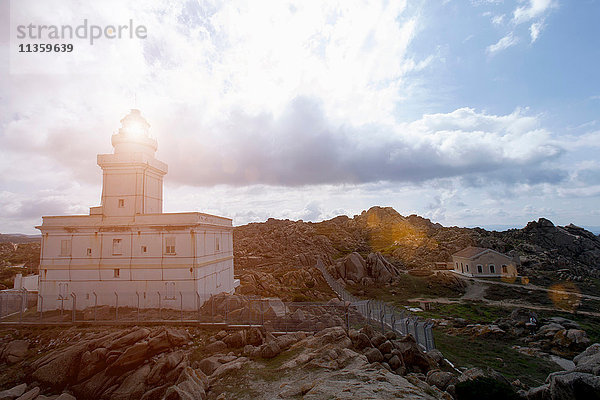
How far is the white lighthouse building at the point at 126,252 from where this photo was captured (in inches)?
1029

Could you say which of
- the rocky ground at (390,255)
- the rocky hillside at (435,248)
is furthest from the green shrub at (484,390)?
the rocky hillside at (435,248)

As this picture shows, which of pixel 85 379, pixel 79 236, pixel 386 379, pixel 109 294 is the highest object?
pixel 79 236

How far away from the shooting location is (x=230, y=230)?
118 feet

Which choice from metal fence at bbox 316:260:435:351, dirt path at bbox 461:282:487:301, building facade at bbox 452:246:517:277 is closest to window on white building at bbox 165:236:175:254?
metal fence at bbox 316:260:435:351

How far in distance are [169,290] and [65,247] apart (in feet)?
33.9

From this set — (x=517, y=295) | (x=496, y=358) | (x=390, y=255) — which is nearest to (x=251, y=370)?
(x=496, y=358)

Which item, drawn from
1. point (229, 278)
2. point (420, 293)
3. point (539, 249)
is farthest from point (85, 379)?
point (539, 249)

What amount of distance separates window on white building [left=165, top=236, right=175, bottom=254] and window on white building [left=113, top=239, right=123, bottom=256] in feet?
13.4

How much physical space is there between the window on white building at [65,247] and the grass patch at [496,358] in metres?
30.3

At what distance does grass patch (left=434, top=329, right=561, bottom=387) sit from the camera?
18234mm

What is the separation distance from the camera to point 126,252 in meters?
27.0

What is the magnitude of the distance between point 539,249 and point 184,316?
271ft

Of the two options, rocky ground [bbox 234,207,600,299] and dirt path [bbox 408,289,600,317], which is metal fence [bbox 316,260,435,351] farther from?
dirt path [bbox 408,289,600,317]

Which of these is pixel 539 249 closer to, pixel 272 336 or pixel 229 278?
pixel 229 278
